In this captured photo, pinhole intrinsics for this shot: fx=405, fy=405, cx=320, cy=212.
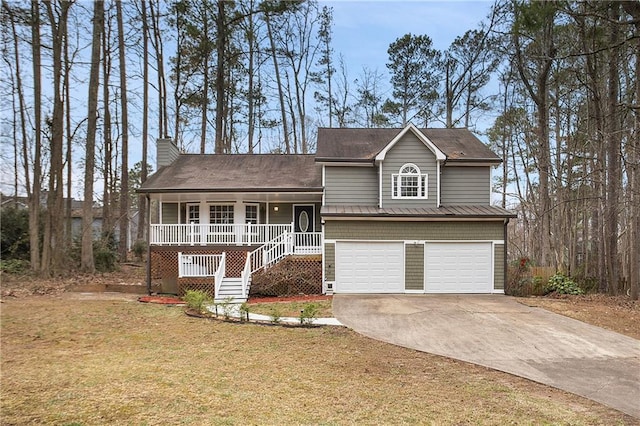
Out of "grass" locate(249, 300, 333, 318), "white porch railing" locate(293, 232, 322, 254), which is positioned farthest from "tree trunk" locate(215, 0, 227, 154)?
"grass" locate(249, 300, 333, 318)

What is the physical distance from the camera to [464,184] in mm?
16734

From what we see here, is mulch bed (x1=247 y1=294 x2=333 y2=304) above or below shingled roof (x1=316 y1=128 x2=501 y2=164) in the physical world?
below

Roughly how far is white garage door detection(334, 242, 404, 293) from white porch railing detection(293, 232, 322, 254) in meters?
1.14

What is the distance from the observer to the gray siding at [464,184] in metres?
16.6

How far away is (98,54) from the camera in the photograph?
57.6 ft

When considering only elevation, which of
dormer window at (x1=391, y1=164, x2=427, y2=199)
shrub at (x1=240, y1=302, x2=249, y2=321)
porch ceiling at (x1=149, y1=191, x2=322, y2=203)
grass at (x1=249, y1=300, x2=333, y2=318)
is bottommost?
grass at (x1=249, y1=300, x2=333, y2=318)

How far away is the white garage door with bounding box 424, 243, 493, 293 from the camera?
15102mm

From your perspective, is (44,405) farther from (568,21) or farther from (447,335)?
(568,21)

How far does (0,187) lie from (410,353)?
2511cm

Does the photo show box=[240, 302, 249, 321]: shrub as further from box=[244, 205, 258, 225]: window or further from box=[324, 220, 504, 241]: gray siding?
box=[244, 205, 258, 225]: window

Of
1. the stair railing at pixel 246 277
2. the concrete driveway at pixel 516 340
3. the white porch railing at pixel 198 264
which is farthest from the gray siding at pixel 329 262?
the white porch railing at pixel 198 264

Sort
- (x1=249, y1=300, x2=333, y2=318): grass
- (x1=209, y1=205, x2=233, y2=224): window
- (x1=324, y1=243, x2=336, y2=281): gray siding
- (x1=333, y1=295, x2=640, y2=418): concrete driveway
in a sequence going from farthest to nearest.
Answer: (x1=209, y1=205, x2=233, y2=224): window → (x1=324, y1=243, x2=336, y2=281): gray siding → (x1=249, y1=300, x2=333, y2=318): grass → (x1=333, y1=295, x2=640, y2=418): concrete driveway

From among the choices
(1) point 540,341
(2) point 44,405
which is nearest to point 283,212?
(1) point 540,341

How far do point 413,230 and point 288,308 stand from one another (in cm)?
594
